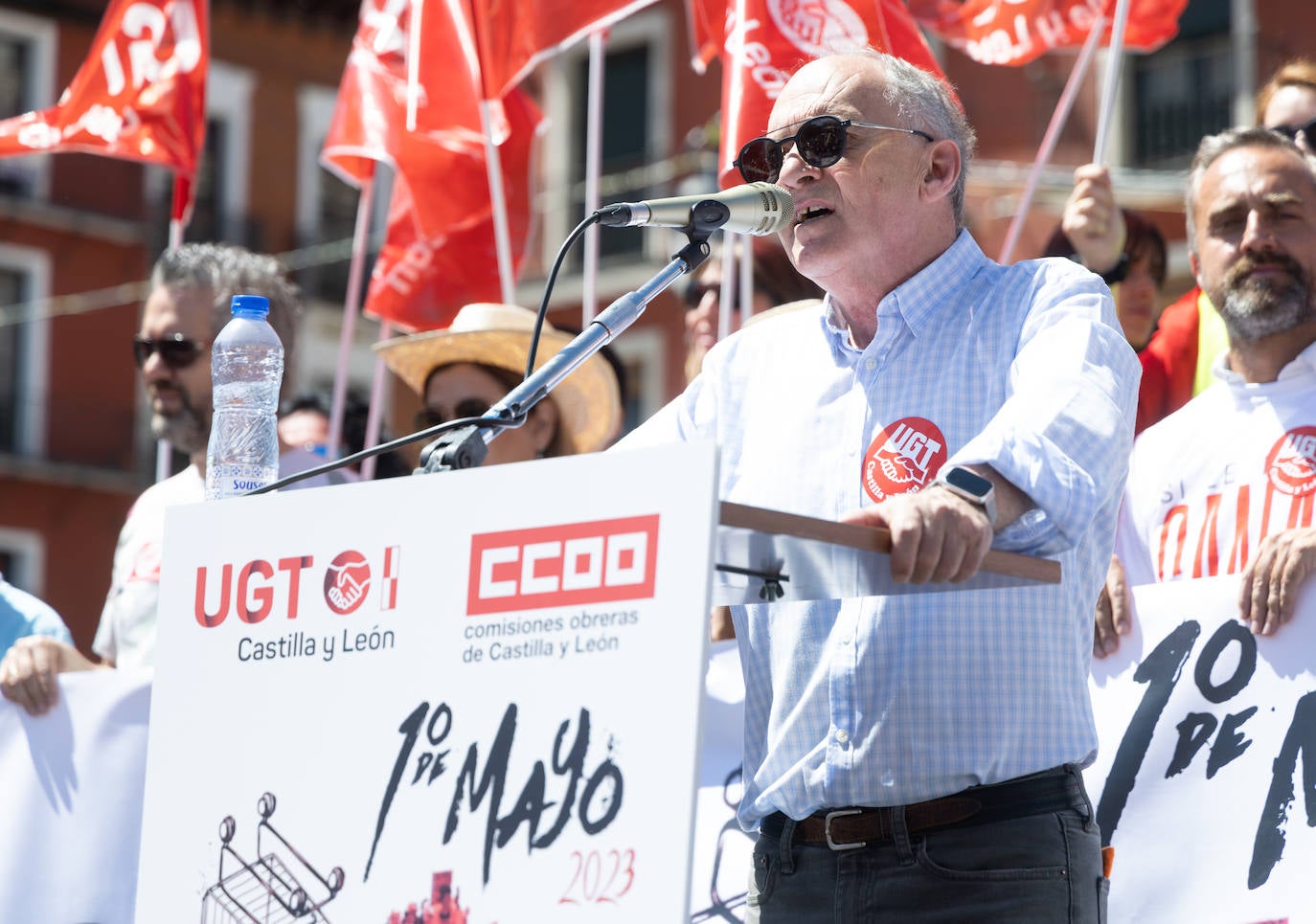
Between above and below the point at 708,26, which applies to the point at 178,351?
below

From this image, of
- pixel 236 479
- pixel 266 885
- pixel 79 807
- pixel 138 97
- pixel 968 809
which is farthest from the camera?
pixel 138 97

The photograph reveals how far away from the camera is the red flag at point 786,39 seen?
5.17 metres

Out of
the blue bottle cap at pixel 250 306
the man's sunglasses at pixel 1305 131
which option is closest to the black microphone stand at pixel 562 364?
the blue bottle cap at pixel 250 306

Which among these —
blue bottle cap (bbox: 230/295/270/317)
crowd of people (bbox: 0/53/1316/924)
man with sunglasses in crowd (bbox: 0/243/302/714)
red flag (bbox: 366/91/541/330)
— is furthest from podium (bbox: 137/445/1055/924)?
red flag (bbox: 366/91/541/330)

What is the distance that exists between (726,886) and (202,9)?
11.8 ft

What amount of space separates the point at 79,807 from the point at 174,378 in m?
1.11

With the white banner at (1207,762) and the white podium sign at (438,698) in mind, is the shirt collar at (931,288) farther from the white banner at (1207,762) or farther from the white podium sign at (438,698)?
the white banner at (1207,762)

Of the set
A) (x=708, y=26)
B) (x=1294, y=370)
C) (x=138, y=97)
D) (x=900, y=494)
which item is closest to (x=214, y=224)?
(x=138, y=97)

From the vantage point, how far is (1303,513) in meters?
3.79

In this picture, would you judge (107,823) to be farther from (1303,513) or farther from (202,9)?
(202,9)

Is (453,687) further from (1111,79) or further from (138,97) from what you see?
(138,97)

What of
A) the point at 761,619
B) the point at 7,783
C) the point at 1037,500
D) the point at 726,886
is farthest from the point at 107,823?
the point at 1037,500

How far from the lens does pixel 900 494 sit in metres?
2.58

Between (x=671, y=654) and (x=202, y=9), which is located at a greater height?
(x=202, y=9)
